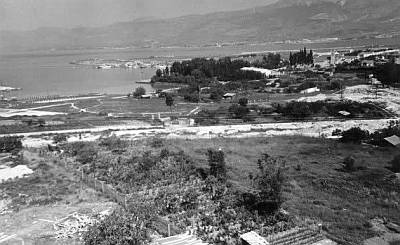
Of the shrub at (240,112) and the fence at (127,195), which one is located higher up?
the fence at (127,195)

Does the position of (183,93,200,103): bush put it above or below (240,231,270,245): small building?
below

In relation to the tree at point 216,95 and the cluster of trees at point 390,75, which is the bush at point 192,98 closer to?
the tree at point 216,95

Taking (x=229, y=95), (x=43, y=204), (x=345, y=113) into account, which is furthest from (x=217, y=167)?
(x=229, y=95)

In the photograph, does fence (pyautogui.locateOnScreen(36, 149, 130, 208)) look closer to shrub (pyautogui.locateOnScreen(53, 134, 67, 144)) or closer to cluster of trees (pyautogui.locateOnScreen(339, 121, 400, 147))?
shrub (pyautogui.locateOnScreen(53, 134, 67, 144))

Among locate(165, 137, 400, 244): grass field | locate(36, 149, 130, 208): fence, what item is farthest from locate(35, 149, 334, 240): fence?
locate(165, 137, 400, 244): grass field

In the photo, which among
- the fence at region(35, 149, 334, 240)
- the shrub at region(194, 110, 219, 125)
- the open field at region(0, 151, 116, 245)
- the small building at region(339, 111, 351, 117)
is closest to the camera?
the fence at region(35, 149, 334, 240)

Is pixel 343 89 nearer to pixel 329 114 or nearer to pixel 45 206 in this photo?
pixel 329 114

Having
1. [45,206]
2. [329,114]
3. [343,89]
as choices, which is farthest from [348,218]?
[343,89]

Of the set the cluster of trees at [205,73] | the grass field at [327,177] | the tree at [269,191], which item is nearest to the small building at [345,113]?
the grass field at [327,177]

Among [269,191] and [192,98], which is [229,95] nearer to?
[192,98]
